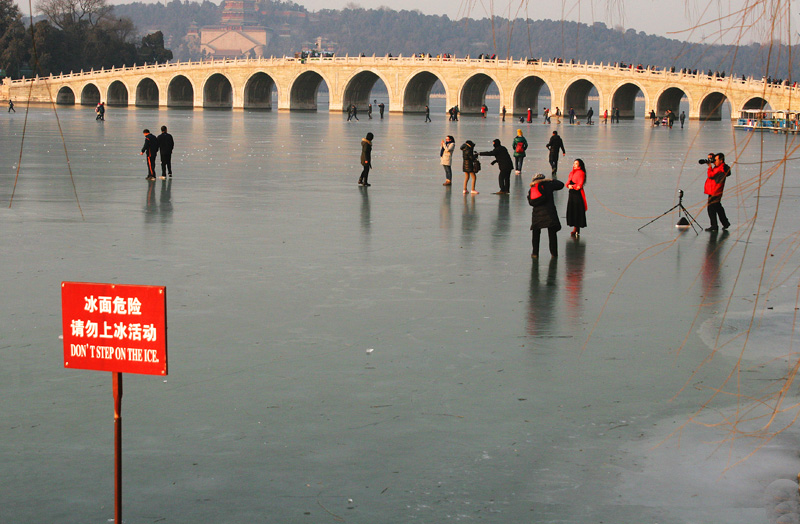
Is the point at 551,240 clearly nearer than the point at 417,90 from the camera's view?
Yes

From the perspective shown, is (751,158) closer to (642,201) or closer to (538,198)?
(642,201)

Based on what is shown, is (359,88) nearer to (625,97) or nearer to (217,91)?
(217,91)

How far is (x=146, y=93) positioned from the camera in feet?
320

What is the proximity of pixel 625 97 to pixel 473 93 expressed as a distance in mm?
12702

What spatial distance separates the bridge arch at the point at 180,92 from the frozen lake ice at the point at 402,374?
270 feet

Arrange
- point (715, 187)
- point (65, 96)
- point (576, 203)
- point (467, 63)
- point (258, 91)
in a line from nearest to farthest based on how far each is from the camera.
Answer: point (576, 203) → point (715, 187) → point (467, 63) → point (258, 91) → point (65, 96)

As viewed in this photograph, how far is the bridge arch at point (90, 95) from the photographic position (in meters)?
95.9

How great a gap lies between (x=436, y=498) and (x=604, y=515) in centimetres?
78

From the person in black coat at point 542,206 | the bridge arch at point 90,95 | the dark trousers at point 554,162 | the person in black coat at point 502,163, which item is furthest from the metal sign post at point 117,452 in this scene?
the bridge arch at point 90,95

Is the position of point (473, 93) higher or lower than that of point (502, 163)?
higher

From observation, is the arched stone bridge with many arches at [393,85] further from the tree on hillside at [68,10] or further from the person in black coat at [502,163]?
the person in black coat at [502,163]

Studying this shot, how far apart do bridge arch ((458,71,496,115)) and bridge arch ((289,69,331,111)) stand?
13.4m

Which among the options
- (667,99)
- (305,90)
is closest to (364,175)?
(667,99)

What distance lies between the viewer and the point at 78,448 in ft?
16.6
